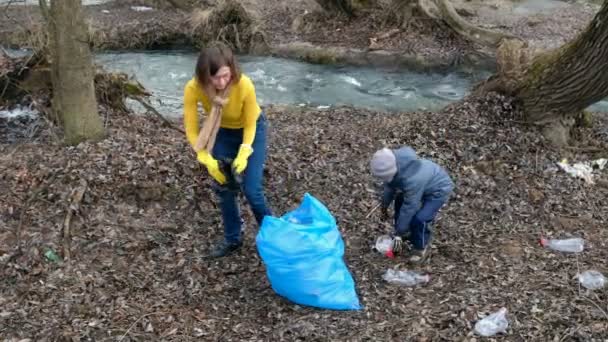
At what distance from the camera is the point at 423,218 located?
154 inches

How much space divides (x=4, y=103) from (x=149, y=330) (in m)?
3.75

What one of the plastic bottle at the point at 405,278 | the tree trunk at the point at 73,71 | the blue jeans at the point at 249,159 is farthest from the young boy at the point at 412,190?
the tree trunk at the point at 73,71

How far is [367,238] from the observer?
4.39 m

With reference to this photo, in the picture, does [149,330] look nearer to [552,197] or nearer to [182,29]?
[552,197]

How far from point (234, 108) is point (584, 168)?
3.48 m

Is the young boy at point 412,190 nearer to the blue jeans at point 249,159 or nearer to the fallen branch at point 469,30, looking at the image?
the blue jeans at point 249,159

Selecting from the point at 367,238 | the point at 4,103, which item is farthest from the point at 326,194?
the point at 4,103

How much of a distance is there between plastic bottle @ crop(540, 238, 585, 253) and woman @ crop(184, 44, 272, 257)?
201 centimetres

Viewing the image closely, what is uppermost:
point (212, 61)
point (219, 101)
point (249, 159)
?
point (212, 61)

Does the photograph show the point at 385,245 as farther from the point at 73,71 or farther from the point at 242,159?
the point at 73,71

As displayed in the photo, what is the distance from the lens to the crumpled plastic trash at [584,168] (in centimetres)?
526

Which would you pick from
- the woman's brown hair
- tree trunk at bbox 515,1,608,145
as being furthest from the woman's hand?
tree trunk at bbox 515,1,608,145

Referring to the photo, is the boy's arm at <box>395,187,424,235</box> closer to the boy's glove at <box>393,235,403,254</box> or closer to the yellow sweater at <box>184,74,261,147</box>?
the boy's glove at <box>393,235,403,254</box>

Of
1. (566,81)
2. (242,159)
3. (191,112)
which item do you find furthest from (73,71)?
(566,81)
